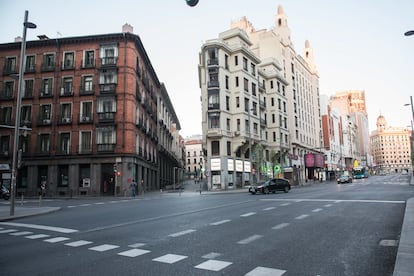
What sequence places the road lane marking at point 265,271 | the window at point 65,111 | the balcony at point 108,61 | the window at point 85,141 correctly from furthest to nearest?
the window at point 65,111
the balcony at point 108,61
the window at point 85,141
the road lane marking at point 265,271

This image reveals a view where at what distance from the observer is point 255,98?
2039 inches

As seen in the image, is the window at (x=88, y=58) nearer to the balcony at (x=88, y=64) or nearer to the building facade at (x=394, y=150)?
the balcony at (x=88, y=64)

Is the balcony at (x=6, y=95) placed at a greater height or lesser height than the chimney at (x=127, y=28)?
lesser

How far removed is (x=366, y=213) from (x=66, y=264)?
10457 millimetres

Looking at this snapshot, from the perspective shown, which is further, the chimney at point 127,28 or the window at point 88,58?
the chimney at point 127,28

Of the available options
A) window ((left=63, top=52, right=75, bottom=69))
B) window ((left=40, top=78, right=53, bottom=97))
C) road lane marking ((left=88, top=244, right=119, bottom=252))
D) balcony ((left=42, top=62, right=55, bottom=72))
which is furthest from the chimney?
road lane marking ((left=88, top=244, right=119, bottom=252))

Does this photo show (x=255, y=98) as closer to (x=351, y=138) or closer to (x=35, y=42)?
(x=35, y=42)

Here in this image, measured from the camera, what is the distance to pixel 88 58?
38.0 meters

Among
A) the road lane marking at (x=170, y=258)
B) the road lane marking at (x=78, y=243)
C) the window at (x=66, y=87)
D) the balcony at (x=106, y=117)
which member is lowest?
the road lane marking at (x=78, y=243)

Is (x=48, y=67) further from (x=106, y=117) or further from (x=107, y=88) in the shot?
(x=106, y=117)

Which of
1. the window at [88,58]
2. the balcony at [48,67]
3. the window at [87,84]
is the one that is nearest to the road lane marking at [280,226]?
the window at [87,84]

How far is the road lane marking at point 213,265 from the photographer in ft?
17.1

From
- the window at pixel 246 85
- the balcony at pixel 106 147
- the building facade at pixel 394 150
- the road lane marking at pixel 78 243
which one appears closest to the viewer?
the road lane marking at pixel 78 243

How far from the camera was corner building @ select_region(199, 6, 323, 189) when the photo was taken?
44.8 m
